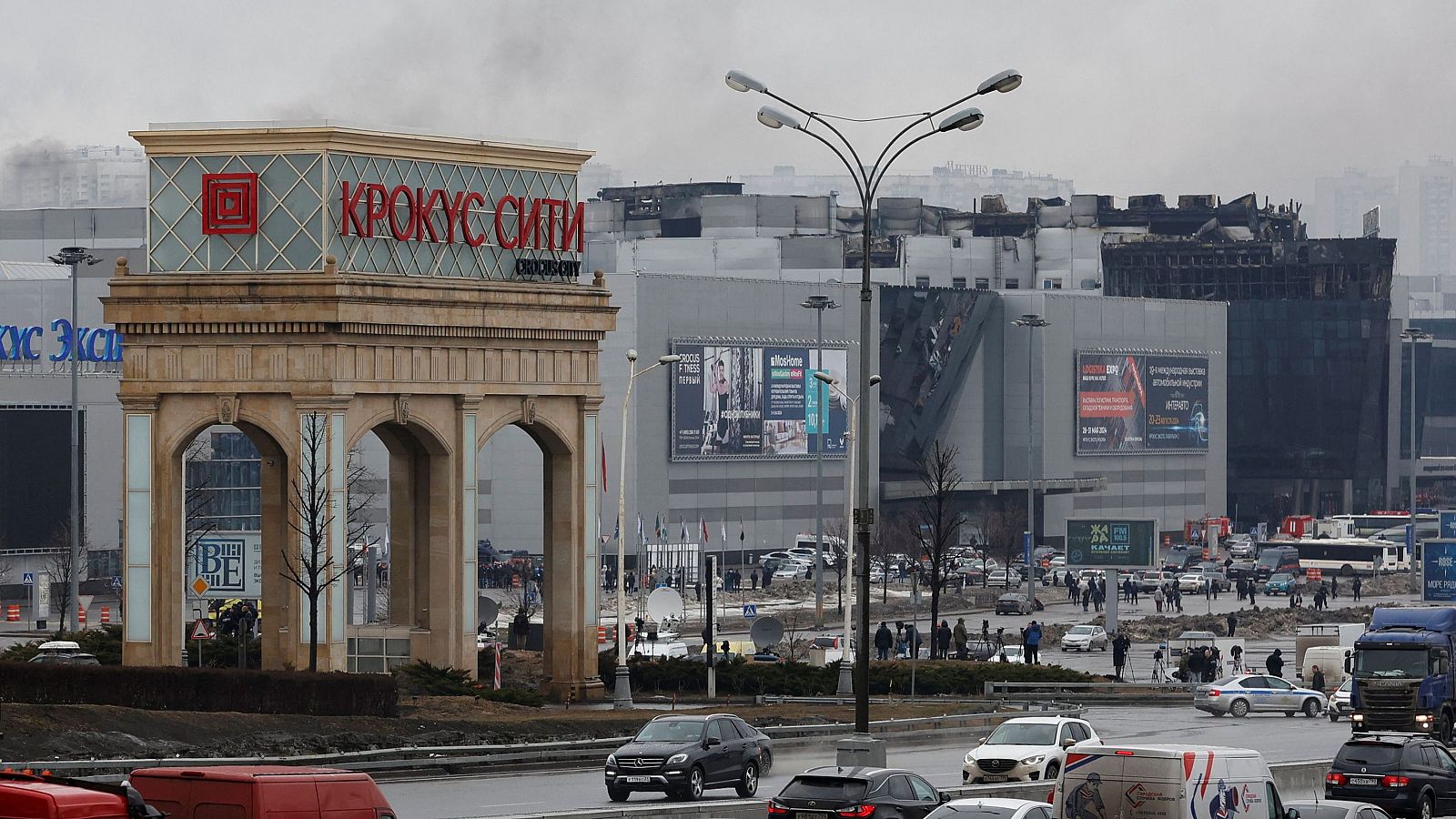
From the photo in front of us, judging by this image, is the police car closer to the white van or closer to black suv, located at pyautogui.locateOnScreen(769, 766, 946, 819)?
black suv, located at pyautogui.locateOnScreen(769, 766, 946, 819)

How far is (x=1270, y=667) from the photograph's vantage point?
65.1m

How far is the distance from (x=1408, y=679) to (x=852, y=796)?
24.9m

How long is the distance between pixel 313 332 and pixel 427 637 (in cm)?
767

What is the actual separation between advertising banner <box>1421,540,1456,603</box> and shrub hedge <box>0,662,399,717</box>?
47.1 m

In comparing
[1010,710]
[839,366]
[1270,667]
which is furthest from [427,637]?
[839,366]

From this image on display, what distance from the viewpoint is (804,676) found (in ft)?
187

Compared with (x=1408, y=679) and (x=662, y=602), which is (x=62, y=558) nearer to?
(x=662, y=602)

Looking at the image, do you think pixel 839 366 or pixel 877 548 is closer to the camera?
pixel 877 548

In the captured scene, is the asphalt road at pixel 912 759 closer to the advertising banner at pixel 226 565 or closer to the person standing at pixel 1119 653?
the person standing at pixel 1119 653

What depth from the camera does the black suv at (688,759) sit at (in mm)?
32844

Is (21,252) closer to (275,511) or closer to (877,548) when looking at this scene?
(877,548)

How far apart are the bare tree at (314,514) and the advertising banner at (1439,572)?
4470cm

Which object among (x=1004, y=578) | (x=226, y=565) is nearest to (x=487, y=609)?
(x=226, y=565)

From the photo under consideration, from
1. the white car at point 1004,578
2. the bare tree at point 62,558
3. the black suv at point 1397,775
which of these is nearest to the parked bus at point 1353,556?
the white car at point 1004,578
